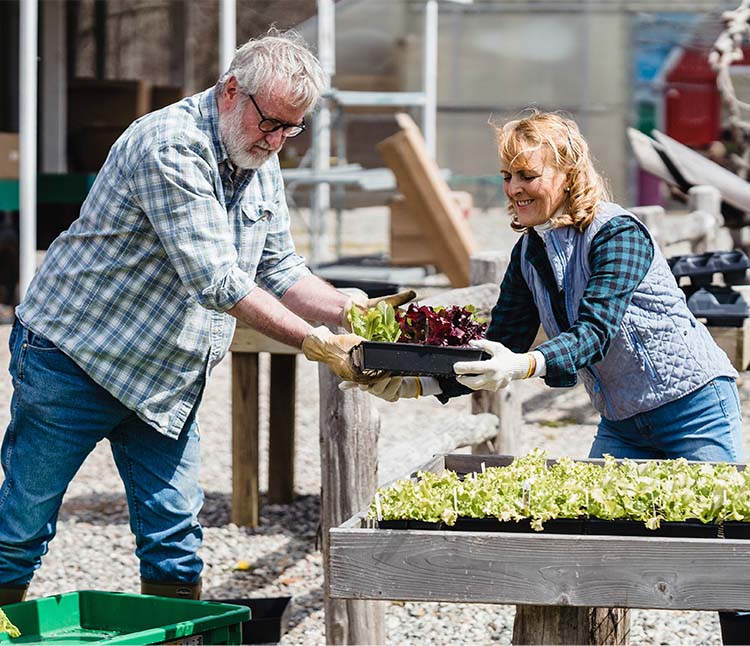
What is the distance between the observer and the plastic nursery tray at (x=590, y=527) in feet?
8.34

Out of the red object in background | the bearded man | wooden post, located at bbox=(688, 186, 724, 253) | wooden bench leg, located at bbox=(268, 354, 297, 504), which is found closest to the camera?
the bearded man

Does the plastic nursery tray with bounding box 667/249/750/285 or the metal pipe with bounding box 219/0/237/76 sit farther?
the metal pipe with bounding box 219/0/237/76

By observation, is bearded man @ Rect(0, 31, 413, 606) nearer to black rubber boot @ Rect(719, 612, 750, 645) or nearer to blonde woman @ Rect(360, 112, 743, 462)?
blonde woman @ Rect(360, 112, 743, 462)

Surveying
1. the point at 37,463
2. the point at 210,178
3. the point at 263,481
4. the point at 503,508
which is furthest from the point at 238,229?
the point at 263,481

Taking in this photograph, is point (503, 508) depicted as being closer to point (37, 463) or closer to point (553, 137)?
point (553, 137)

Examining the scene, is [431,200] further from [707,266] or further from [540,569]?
[540,569]

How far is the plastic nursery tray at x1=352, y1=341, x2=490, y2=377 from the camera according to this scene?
284 cm

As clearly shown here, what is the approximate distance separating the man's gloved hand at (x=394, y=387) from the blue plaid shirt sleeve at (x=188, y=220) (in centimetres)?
39

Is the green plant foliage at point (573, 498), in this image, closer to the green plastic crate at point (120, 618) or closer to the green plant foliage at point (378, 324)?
the green plant foliage at point (378, 324)

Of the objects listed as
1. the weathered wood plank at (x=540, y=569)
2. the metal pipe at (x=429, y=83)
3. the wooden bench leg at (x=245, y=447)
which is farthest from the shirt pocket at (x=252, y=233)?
the metal pipe at (x=429, y=83)

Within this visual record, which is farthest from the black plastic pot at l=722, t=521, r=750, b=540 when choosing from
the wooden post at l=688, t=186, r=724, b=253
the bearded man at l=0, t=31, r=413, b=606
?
the wooden post at l=688, t=186, r=724, b=253

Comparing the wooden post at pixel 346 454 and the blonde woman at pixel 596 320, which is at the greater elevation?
the blonde woman at pixel 596 320

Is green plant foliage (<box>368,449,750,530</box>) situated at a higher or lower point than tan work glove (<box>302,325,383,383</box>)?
lower

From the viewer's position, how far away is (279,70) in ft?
10.5
